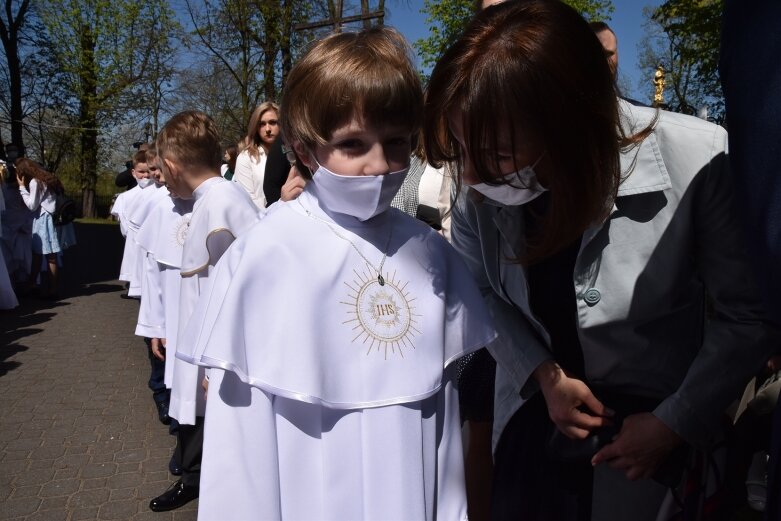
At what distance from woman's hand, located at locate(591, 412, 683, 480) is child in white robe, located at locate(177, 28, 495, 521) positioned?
373 mm

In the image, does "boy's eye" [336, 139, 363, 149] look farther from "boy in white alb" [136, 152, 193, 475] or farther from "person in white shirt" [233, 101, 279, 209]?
"person in white shirt" [233, 101, 279, 209]

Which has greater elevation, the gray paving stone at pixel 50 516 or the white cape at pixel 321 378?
the white cape at pixel 321 378

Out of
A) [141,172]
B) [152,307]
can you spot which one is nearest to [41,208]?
[141,172]

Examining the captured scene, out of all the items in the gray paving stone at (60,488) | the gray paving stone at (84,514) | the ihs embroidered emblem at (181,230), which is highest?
the ihs embroidered emblem at (181,230)

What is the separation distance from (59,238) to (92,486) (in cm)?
855

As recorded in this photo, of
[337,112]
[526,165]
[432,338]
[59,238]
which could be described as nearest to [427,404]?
[432,338]

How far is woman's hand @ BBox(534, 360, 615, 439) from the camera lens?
5.22 feet

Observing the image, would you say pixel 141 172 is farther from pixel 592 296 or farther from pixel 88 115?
pixel 88 115

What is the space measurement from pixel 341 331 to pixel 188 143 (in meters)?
1.95

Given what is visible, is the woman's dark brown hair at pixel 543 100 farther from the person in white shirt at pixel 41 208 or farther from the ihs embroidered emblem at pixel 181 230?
the person in white shirt at pixel 41 208

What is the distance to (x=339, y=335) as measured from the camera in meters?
1.53

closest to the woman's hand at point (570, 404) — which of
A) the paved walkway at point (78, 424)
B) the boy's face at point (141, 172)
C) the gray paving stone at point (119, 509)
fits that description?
the paved walkway at point (78, 424)

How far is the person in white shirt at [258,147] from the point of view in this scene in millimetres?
5128

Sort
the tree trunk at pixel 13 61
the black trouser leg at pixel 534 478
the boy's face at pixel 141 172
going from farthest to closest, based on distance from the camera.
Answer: the tree trunk at pixel 13 61
the boy's face at pixel 141 172
the black trouser leg at pixel 534 478
